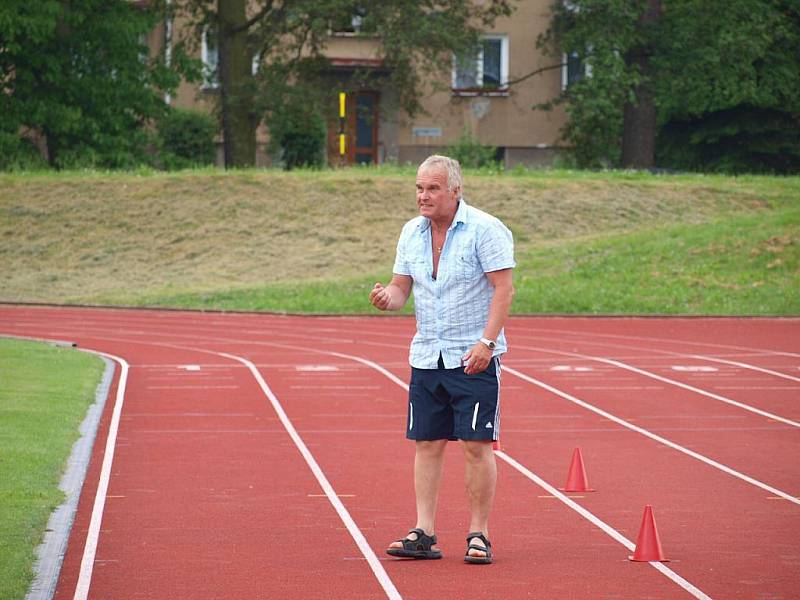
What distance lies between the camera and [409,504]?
9.15 meters

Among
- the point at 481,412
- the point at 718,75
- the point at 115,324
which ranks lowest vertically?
the point at 115,324

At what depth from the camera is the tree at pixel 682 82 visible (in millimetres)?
41969

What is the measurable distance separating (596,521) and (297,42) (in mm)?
31041

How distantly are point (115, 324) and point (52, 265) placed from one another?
878 centimetres

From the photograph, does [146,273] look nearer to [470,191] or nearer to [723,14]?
[470,191]

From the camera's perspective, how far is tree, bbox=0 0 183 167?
132ft

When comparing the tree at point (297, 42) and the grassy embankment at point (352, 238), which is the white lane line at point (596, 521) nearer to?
the grassy embankment at point (352, 238)

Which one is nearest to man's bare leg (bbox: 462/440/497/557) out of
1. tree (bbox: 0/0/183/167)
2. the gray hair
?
the gray hair

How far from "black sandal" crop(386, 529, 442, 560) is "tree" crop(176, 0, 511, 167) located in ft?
97.6

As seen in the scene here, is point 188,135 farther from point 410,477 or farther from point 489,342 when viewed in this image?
point 489,342

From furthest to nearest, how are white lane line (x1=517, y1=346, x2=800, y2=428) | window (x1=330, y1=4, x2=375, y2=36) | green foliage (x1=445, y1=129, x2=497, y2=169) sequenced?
green foliage (x1=445, y1=129, x2=497, y2=169)
window (x1=330, y1=4, x2=375, y2=36)
white lane line (x1=517, y1=346, x2=800, y2=428)

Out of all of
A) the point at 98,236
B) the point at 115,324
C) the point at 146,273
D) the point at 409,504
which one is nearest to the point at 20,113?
the point at 98,236

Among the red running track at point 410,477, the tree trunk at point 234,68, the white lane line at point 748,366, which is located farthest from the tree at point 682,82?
the white lane line at point 748,366

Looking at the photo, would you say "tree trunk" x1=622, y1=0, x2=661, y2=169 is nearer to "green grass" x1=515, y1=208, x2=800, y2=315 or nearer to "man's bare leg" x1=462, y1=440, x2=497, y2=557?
"green grass" x1=515, y1=208, x2=800, y2=315
